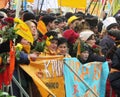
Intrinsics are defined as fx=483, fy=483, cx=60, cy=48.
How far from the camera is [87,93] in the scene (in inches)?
303

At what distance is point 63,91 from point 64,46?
0.80 meters

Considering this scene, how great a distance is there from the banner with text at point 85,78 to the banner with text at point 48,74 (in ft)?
0.40

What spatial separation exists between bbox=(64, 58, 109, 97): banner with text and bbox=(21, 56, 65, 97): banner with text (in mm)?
121

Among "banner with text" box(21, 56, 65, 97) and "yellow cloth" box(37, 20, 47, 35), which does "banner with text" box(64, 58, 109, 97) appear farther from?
"yellow cloth" box(37, 20, 47, 35)

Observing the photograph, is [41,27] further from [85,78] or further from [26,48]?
[26,48]

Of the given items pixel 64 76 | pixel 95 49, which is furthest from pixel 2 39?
pixel 95 49

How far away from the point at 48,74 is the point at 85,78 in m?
0.89

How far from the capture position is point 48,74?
23.8ft

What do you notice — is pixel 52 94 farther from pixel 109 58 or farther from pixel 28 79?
pixel 109 58

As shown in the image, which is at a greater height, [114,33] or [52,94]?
[114,33]

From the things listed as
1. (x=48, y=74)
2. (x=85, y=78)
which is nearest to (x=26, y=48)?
(x=48, y=74)

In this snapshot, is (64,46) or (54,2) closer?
(64,46)

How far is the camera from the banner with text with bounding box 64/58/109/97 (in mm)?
7512

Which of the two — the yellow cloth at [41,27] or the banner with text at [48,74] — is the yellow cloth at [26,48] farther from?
the yellow cloth at [41,27]
